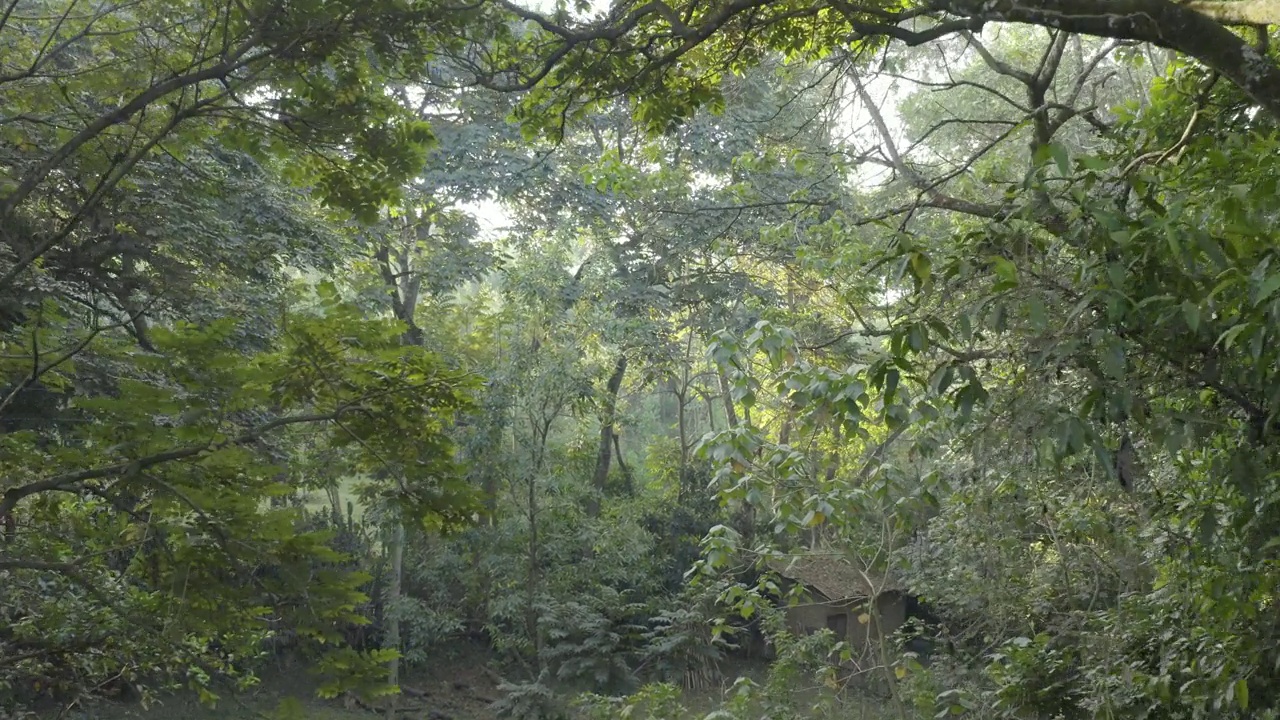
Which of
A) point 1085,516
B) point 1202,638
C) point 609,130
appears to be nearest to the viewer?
point 1202,638

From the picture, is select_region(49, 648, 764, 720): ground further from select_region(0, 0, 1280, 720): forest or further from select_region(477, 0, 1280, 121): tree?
select_region(477, 0, 1280, 121): tree

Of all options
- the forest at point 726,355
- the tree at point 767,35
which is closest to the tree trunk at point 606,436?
the forest at point 726,355

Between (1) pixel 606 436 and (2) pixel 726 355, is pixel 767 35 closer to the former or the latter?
(2) pixel 726 355

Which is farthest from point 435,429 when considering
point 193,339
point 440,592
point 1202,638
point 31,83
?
point 440,592

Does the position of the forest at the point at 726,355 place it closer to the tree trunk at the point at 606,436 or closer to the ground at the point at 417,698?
the ground at the point at 417,698

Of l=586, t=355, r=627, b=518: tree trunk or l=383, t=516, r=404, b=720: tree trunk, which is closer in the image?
l=383, t=516, r=404, b=720: tree trunk

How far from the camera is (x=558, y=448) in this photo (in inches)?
476

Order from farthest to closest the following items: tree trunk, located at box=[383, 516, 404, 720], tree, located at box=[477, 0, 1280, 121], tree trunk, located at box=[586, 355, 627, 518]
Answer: tree trunk, located at box=[586, 355, 627, 518]
tree trunk, located at box=[383, 516, 404, 720]
tree, located at box=[477, 0, 1280, 121]

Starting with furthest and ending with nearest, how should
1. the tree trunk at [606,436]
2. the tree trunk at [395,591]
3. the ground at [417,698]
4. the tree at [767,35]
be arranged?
the tree trunk at [606,436], the tree trunk at [395,591], the ground at [417,698], the tree at [767,35]

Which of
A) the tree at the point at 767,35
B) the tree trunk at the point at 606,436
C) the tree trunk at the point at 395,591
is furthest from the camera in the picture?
the tree trunk at the point at 606,436

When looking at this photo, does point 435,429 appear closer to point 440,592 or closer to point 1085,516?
point 1085,516

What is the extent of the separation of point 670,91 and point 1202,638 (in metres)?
2.78

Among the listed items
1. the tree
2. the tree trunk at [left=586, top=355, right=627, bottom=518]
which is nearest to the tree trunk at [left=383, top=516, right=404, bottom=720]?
the tree trunk at [left=586, top=355, right=627, bottom=518]

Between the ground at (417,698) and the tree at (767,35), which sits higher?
the tree at (767,35)
